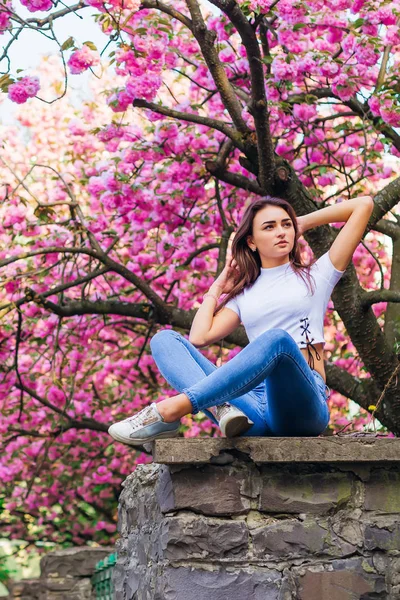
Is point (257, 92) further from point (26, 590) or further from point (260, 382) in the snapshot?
point (26, 590)

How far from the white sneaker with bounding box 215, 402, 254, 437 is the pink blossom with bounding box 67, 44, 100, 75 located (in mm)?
2698

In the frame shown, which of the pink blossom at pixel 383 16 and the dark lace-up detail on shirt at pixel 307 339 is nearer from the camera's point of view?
the dark lace-up detail on shirt at pixel 307 339

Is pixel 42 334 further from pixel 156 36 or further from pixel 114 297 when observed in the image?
pixel 156 36

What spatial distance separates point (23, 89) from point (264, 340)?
2.75 metres

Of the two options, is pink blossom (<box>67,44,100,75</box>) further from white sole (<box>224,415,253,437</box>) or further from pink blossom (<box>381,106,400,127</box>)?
white sole (<box>224,415,253,437</box>)

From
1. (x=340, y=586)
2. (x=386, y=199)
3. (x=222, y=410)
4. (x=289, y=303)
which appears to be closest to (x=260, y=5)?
(x=386, y=199)

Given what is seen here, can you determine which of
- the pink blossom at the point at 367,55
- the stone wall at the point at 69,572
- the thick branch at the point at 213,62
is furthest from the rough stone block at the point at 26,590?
the pink blossom at the point at 367,55

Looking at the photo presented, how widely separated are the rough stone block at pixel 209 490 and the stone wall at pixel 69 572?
4625mm

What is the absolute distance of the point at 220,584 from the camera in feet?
8.86

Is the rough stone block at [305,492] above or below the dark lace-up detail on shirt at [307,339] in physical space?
below

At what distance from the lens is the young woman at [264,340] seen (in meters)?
2.81

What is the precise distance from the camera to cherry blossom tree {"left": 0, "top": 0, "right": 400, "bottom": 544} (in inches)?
195

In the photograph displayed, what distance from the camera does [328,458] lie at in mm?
2785

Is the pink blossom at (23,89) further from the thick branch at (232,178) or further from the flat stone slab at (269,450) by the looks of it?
the flat stone slab at (269,450)
